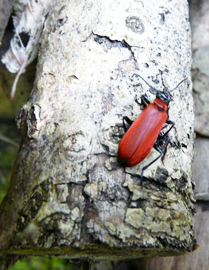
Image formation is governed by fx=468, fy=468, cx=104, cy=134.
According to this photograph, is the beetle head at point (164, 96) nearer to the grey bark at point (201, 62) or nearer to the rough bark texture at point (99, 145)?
the rough bark texture at point (99, 145)

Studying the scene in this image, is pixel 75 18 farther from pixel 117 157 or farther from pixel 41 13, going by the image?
pixel 117 157

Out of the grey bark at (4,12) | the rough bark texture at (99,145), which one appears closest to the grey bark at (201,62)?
the rough bark texture at (99,145)

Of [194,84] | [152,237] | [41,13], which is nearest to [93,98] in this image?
[152,237]

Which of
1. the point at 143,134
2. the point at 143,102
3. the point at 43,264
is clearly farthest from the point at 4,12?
the point at 43,264

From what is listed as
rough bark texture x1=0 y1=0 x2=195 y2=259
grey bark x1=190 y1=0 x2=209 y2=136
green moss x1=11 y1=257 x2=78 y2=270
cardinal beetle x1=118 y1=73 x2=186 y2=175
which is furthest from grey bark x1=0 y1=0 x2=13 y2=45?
green moss x1=11 y1=257 x2=78 y2=270

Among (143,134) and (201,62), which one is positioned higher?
(201,62)

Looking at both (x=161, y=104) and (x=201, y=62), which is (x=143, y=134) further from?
(x=201, y=62)

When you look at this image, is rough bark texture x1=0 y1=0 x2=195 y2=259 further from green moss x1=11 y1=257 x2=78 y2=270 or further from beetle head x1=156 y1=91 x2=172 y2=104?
green moss x1=11 y1=257 x2=78 y2=270
